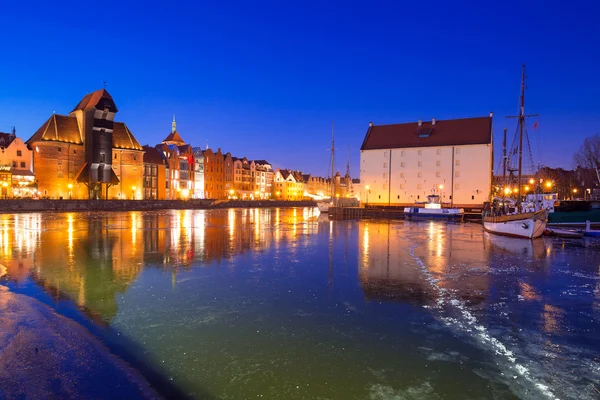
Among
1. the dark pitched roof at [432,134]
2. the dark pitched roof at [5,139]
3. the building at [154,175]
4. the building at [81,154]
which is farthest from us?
the building at [154,175]

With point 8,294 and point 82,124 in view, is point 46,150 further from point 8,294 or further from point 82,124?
point 8,294

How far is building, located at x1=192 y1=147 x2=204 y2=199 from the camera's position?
103 metres

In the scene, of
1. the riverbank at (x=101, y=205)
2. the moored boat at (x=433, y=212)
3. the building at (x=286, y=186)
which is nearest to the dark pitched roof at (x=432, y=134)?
the moored boat at (x=433, y=212)

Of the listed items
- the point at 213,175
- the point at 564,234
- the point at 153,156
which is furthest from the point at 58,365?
the point at 213,175

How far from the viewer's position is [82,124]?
72688 mm

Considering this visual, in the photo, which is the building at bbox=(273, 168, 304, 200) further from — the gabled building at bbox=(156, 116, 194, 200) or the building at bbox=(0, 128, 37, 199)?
the building at bbox=(0, 128, 37, 199)

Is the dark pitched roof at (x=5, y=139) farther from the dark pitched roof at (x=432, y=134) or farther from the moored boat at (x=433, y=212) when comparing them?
the moored boat at (x=433, y=212)

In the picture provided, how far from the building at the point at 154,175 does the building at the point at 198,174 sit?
1086 cm

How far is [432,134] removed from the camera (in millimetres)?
66500

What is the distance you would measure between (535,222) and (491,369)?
2540 centimetres

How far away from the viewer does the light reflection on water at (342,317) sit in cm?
582

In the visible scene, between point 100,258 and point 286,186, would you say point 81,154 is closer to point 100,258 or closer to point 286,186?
point 100,258

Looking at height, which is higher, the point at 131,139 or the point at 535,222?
the point at 131,139

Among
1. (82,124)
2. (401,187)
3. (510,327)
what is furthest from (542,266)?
(82,124)
